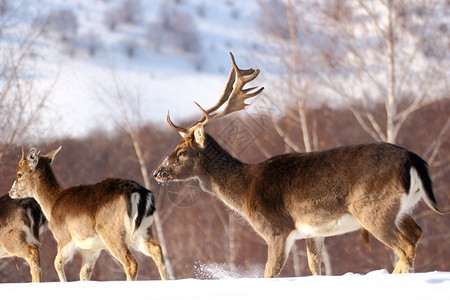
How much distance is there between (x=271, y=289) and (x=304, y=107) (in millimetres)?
13226

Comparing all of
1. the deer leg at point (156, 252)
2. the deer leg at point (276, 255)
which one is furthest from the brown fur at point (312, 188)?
the deer leg at point (156, 252)

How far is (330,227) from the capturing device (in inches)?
301

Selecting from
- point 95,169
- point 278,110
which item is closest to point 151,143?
point 95,169

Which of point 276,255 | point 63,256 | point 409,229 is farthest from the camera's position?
point 63,256

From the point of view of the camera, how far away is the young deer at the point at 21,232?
33.0 ft

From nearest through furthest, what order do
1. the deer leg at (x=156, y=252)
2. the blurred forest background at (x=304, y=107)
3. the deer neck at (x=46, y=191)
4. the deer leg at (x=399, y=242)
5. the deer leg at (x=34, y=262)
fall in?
the deer leg at (x=399, y=242), the deer leg at (x=156, y=252), the deer leg at (x=34, y=262), the deer neck at (x=46, y=191), the blurred forest background at (x=304, y=107)

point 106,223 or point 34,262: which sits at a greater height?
point 106,223

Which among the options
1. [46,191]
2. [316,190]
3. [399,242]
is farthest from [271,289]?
[46,191]

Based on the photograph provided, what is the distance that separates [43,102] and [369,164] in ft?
31.2

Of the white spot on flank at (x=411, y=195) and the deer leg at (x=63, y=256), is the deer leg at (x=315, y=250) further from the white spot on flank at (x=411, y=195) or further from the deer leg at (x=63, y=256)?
the deer leg at (x=63, y=256)

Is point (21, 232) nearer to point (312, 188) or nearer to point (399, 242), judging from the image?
point (312, 188)

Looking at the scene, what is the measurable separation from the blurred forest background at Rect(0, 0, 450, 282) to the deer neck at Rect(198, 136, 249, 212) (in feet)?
18.7

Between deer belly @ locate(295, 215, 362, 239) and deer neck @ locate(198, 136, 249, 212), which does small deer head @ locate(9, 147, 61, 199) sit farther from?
deer belly @ locate(295, 215, 362, 239)

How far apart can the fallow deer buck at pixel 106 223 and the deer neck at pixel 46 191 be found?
0.52 ft
